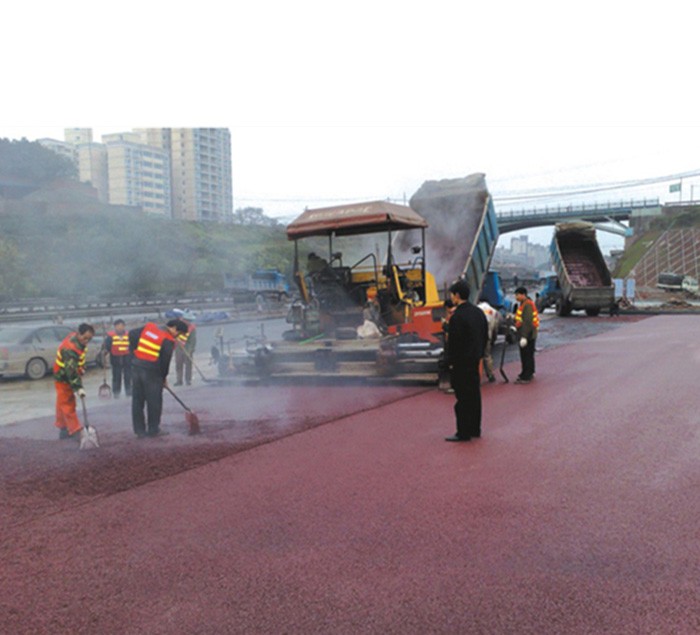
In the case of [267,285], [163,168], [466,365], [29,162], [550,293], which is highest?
[163,168]

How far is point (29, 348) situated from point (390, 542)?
10765 millimetres

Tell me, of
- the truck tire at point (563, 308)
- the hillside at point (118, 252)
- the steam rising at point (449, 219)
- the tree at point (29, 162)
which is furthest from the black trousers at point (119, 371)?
the truck tire at point (563, 308)

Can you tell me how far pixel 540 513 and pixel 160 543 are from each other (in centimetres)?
236

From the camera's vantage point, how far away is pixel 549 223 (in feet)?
210

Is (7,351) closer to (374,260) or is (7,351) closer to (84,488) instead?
(374,260)

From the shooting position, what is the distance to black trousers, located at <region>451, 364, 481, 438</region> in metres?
5.97

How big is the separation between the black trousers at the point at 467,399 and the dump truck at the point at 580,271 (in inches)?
719

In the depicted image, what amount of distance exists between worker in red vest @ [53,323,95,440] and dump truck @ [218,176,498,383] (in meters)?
3.58

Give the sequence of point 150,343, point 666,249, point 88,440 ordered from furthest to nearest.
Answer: point 666,249
point 150,343
point 88,440

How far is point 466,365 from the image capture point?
6.00 metres

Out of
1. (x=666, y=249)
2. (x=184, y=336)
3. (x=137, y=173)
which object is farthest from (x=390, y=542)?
(x=666, y=249)

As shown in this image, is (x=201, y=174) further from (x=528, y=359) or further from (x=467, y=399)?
(x=467, y=399)

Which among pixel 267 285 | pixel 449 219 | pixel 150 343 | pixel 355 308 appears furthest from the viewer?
pixel 267 285

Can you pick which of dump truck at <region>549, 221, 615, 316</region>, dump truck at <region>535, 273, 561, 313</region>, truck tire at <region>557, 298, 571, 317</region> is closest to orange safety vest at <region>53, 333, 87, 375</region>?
dump truck at <region>549, 221, 615, 316</region>
